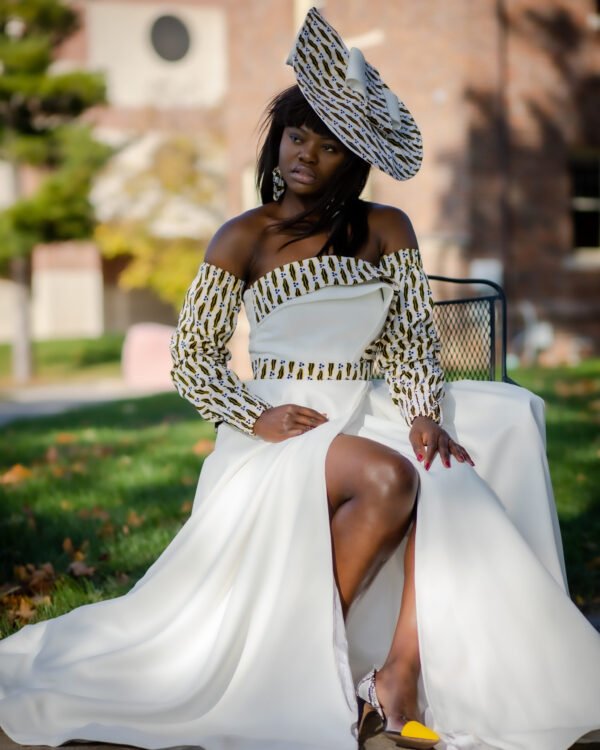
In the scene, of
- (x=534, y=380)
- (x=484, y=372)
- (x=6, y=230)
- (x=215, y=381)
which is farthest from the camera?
(x=6, y=230)

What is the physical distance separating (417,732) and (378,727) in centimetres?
22

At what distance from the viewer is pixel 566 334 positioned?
13875mm

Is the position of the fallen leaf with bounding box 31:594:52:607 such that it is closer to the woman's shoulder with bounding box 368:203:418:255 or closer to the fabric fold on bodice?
the fabric fold on bodice

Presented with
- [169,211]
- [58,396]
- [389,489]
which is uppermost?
[169,211]

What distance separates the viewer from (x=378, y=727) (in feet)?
8.24

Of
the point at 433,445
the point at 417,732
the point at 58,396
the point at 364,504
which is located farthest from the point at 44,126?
the point at 417,732

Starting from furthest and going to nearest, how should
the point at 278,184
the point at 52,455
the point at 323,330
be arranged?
1. the point at 52,455
2. the point at 278,184
3. the point at 323,330

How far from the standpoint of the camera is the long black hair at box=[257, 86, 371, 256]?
2.76 m

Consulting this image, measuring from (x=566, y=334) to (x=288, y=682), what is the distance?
12.2m

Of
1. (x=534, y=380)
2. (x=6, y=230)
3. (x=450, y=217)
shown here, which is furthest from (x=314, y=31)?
(x=6, y=230)

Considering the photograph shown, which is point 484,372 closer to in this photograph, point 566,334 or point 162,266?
point 566,334

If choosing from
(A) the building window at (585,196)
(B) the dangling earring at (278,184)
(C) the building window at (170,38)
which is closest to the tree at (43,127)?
(A) the building window at (585,196)

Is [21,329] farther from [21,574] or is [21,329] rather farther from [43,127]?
[21,574]

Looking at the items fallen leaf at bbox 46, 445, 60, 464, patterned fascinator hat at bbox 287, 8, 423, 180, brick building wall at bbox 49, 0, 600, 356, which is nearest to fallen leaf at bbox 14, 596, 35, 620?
patterned fascinator hat at bbox 287, 8, 423, 180
